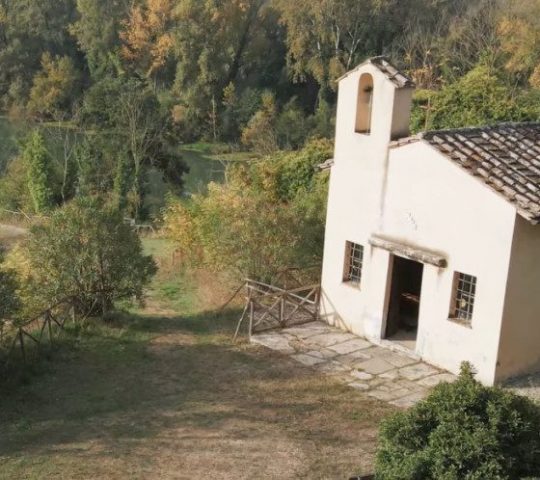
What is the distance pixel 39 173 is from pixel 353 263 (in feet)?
68.5

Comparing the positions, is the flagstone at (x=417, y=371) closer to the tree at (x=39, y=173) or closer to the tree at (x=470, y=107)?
the tree at (x=470, y=107)

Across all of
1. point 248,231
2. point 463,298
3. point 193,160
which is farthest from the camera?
point 193,160

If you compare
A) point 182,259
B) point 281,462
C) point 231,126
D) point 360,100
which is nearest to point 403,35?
point 231,126

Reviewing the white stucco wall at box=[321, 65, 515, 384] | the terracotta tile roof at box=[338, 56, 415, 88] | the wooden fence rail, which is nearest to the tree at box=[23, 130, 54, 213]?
the wooden fence rail

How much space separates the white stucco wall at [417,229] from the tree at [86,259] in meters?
4.26

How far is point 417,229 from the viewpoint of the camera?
1483cm

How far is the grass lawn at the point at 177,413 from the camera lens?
10.9 metres

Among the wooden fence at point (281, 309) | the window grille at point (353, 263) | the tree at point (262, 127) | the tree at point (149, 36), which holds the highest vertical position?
the tree at point (149, 36)

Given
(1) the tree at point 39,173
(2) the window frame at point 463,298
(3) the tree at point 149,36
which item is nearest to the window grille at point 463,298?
(2) the window frame at point 463,298

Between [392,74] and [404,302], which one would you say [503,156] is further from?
[404,302]

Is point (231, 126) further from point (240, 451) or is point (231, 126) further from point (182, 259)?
point (240, 451)

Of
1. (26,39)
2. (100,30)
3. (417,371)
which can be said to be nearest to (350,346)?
(417,371)

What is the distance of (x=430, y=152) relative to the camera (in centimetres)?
1440

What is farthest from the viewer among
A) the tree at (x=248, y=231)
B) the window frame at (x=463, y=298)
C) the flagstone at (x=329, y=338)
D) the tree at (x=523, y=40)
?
the tree at (x=523, y=40)
